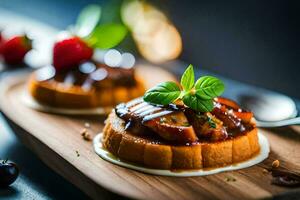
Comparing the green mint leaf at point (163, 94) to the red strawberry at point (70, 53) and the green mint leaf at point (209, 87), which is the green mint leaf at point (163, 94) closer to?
the green mint leaf at point (209, 87)

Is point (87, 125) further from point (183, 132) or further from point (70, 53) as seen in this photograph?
point (183, 132)

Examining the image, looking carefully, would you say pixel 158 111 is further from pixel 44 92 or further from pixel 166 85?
pixel 44 92

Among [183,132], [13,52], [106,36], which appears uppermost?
[183,132]

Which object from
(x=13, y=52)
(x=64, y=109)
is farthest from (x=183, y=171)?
(x=13, y=52)

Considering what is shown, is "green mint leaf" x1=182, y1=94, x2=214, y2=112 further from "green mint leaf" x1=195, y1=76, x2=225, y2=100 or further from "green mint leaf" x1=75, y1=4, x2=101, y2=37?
"green mint leaf" x1=75, y1=4, x2=101, y2=37

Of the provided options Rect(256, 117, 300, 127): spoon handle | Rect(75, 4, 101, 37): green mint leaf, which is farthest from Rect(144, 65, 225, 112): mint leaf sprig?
Rect(75, 4, 101, 37): green mint leaf

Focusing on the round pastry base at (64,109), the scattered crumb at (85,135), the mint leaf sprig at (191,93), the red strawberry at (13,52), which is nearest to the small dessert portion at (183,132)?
the mint leaf sprig at (191,93)

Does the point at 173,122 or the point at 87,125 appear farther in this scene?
the point at 87,125
